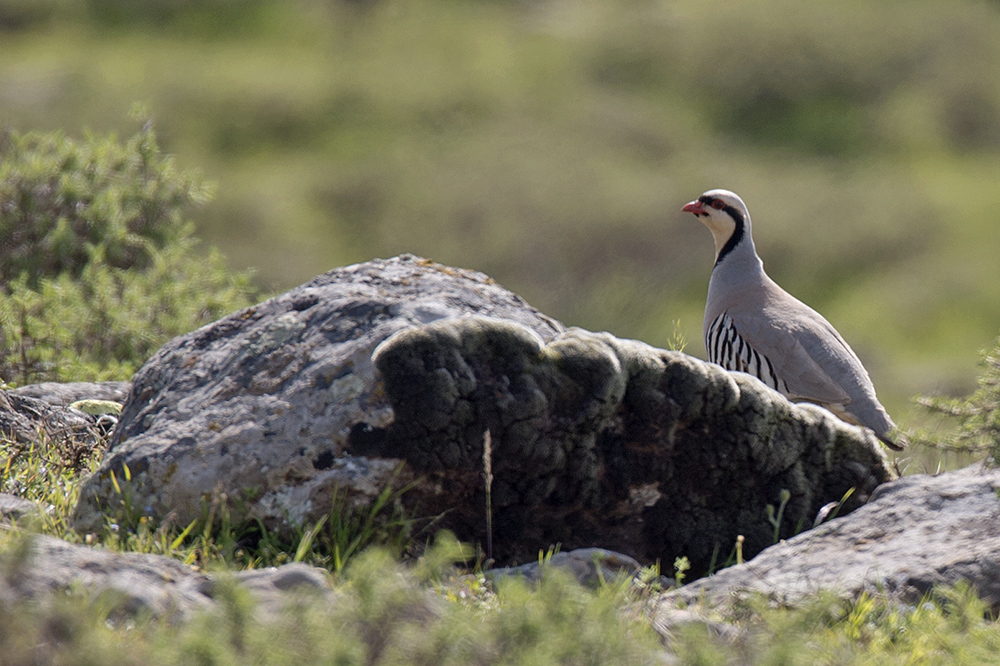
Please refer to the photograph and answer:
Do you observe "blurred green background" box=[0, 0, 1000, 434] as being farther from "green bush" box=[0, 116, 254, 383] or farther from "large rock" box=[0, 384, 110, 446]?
"large rock" box=[0, 384, 110, 446]

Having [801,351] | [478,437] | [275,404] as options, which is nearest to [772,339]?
[801,351]

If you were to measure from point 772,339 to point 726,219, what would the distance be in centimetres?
115

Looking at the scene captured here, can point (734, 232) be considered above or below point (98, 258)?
above

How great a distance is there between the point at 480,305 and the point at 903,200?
36062mm

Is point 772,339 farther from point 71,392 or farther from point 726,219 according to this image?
point 71,392

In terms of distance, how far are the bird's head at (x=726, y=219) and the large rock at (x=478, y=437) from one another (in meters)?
3.03

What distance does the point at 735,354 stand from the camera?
6.99 metres

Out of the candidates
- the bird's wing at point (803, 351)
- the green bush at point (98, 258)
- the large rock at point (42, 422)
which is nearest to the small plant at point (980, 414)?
the bird's wing at point (803, 351)

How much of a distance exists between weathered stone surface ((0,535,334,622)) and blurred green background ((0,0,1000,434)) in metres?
28.3

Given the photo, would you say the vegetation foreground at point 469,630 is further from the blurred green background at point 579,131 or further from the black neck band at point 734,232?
the blurred green background at point 579,131

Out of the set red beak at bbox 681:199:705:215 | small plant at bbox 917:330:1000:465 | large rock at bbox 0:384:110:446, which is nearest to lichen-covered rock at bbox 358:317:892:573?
small plant at bbox 917:330:1000:465

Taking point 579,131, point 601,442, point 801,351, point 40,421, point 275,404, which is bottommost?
point 40,421

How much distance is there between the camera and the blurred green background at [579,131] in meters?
36.0

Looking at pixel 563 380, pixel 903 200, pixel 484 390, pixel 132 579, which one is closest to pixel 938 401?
pixel 563 380
